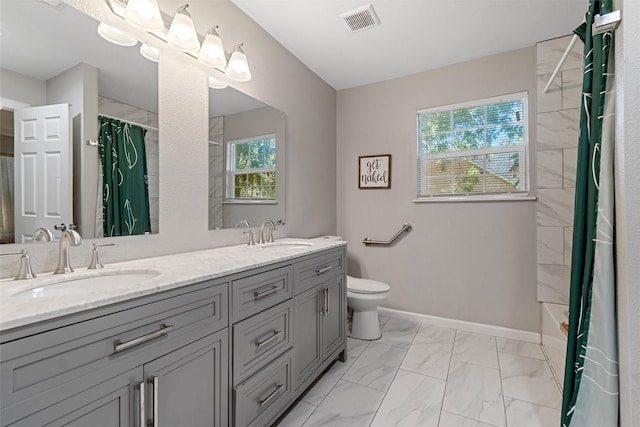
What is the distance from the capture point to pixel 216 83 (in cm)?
179

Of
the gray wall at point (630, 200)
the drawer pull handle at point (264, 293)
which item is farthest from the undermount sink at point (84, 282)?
the gray wall at point (630, 200)

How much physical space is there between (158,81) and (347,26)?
139 cm

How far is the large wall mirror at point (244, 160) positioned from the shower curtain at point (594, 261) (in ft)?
5.88

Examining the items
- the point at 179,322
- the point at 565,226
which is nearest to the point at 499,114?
the point at 565,226

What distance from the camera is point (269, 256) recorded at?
1449 mm

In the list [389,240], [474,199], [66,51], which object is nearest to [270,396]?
[66,51]

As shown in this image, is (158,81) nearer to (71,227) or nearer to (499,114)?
(71,227)

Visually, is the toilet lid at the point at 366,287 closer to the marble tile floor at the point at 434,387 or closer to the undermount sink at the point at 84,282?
the marble tile floor at the point at 434,387

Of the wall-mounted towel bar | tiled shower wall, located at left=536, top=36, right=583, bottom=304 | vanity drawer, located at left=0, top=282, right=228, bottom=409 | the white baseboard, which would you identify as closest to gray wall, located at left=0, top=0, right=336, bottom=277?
vanity drawer, located at left=0, top=282, right=228, bottom=409

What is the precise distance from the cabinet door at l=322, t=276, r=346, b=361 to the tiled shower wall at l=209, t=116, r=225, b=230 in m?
0.79

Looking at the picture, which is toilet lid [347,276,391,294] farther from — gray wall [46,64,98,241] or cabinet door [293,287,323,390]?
gray wall [46,64,98,241]

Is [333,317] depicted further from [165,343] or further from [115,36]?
[115,36]

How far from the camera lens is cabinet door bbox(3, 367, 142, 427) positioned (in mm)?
672

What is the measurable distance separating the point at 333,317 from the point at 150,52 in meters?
1.82
